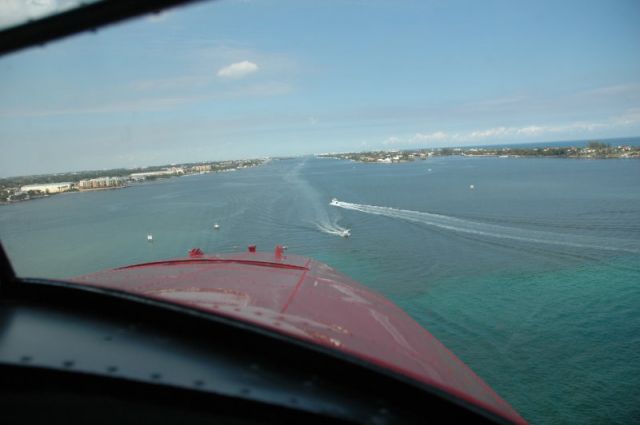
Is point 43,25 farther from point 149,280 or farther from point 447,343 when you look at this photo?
point 447,343

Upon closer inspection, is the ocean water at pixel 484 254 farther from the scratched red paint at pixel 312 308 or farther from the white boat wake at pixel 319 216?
the scratched red paint at pixel 312 308

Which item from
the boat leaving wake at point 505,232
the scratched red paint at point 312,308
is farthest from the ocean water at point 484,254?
the scratched red paint at point 312,308

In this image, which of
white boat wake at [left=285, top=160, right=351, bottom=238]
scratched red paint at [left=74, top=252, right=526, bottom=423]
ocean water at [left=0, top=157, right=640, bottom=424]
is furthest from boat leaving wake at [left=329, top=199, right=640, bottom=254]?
scratched red paint at [left=74, top=252, right=526, bottom=423]

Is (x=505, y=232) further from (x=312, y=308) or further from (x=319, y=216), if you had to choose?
(x=312, y=308)

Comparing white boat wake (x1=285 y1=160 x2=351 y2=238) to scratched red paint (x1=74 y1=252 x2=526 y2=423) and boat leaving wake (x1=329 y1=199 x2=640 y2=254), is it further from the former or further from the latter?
scratched red paint (x1=74 y1=252 x2=526 y2=423)

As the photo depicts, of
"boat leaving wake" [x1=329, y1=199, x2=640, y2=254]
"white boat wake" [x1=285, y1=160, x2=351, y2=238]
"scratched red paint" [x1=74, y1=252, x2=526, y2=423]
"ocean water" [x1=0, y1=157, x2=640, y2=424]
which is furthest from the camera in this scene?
"white boat wake" [x1=285, y1=160, x2=351, y2=238]

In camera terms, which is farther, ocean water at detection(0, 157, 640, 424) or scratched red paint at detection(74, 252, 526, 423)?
ocean water at detection(0, 157, 640, 424)
